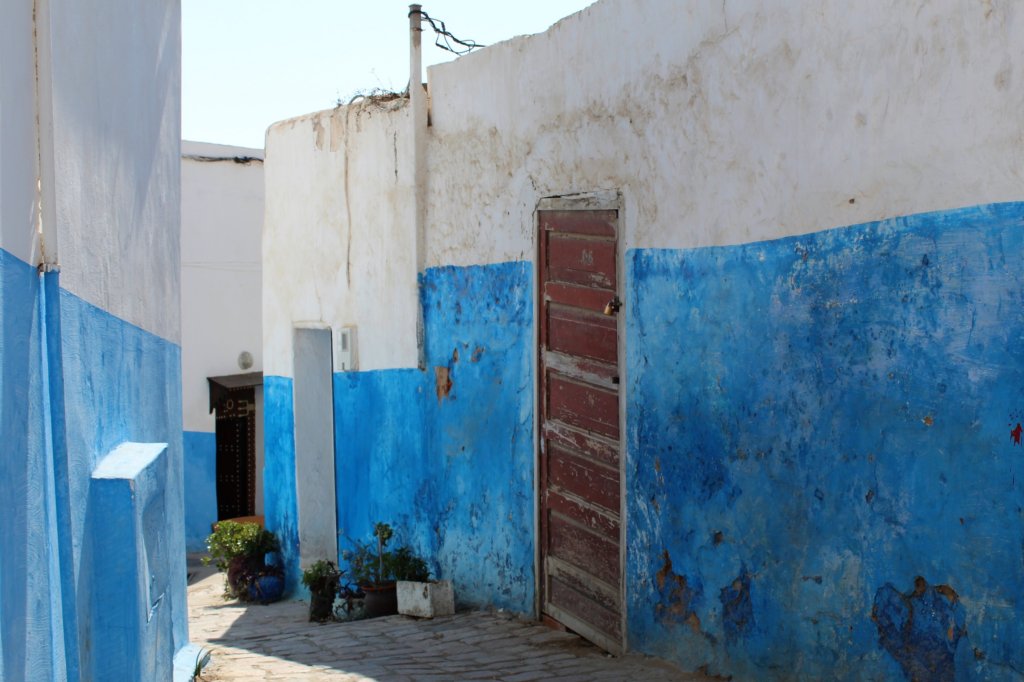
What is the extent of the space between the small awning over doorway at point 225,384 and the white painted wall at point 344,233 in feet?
17.1

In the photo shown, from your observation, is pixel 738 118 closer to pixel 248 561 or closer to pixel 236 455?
pixel 248 561

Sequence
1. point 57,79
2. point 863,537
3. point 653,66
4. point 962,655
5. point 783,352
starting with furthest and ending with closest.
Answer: point 653,66, point 783,352, point 863,537, point 962,655, point 57,79

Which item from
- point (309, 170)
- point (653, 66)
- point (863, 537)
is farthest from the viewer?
point (309, 170)

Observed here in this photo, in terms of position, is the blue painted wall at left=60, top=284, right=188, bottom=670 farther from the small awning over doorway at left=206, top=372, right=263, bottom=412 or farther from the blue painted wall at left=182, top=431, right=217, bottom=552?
the small awning over doorway at left=206, top=372, right=263, bottom=412

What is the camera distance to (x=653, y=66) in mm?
6258

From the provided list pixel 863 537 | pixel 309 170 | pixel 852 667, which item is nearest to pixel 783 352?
pixel 863 537

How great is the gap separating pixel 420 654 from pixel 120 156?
3.52 m

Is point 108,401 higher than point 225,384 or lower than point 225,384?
higher

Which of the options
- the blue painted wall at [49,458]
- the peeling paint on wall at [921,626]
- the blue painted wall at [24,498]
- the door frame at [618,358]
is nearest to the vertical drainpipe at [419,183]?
the door frame at [618,358]

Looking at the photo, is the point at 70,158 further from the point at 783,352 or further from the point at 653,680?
the point at 653,680

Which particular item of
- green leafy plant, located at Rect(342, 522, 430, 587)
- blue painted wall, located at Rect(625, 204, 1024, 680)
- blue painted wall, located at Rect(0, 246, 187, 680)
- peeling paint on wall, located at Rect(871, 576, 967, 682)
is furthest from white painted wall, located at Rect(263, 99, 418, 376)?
peeling paint on wall, located at Rect(871, 576, 967, 682)

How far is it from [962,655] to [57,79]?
137 inches

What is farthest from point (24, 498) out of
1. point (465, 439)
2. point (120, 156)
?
point (465, 439)

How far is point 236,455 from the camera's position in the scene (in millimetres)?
17141
